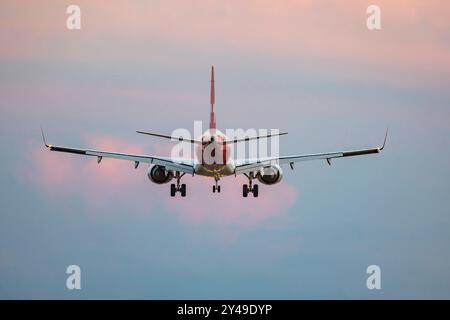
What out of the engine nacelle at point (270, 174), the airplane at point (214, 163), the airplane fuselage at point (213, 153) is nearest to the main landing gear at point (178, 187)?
the airplane at point (214, 163)

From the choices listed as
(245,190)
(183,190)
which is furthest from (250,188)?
(183,190)

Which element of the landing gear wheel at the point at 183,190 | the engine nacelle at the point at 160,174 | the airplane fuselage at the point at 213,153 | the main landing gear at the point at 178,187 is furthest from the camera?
the engine nacelle at the point at 160,174

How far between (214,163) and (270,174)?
13.6 metres

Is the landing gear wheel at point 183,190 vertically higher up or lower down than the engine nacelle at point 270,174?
lower down

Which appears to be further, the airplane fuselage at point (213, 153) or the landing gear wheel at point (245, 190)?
the landing gear wheel at point (245, 190)

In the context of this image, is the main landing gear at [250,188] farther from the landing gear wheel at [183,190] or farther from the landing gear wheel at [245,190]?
the landing gear wheel at [183,190]

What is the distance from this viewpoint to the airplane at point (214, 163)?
110625mm

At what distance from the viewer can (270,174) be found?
123 meters

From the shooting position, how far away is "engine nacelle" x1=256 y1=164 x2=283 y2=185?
12325cm
